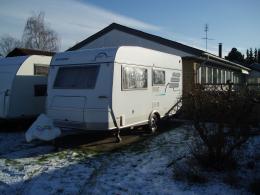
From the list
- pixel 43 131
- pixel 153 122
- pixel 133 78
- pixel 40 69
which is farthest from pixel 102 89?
pixel 40 69

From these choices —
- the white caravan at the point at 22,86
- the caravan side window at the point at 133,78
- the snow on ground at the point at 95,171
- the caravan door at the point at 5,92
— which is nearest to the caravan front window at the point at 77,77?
the caravan side window at the point at 133,78

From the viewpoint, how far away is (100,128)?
8.52 meters

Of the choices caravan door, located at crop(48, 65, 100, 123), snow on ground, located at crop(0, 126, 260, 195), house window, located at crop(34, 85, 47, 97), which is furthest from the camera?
house window, located at crop(34, 85, 47, 97)

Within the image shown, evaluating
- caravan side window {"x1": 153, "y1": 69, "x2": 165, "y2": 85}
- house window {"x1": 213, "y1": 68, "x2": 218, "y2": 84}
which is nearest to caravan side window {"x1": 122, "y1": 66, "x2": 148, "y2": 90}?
caravan side window {"x1": 153, "y1": 69, "x2": 165, "y2": 85}

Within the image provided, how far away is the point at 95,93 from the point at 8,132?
442cm

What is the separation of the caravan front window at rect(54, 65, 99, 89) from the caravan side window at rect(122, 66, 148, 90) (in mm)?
810

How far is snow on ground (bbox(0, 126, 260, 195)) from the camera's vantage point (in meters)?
5.67

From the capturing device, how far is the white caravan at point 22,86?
11016 millimetres

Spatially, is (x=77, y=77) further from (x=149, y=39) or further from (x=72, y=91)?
(x=149, y=39)

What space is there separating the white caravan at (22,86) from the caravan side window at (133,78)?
3894 millimetres

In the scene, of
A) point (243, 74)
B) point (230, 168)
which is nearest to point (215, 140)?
point (230, 168)

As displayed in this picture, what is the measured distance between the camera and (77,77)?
9.17 metres

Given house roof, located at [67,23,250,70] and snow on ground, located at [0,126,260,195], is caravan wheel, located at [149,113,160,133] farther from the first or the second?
house roof, located at [67,23,250,70]

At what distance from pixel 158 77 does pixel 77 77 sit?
117 inches
